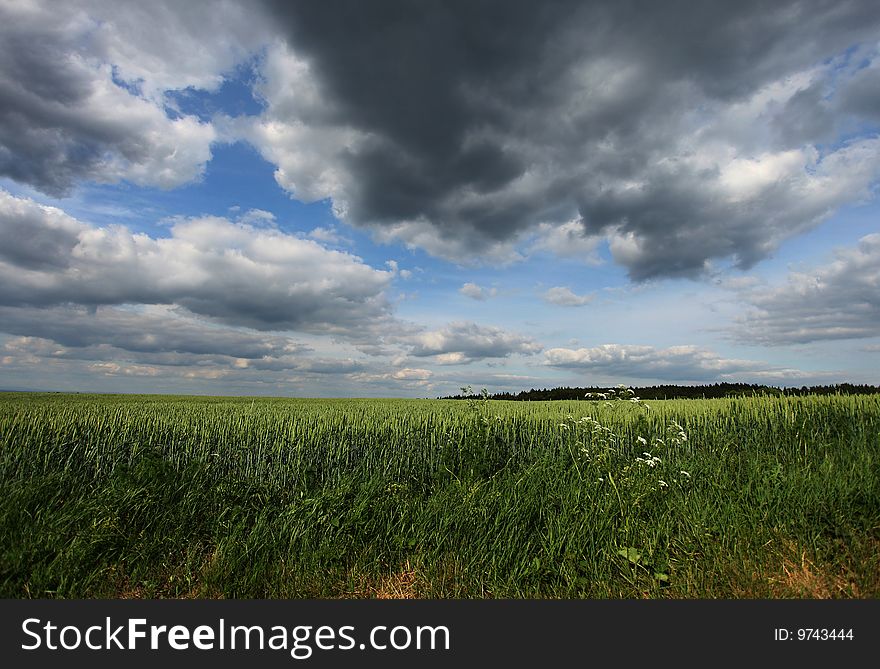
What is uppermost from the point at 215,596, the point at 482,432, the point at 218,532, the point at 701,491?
the point at 482,432

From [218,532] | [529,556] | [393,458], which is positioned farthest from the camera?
[393,458]

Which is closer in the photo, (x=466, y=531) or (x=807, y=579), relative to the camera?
(x=807, y=579)

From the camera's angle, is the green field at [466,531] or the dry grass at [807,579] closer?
the dry grass at [807,579]

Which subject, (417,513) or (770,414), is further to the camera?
(770,414)

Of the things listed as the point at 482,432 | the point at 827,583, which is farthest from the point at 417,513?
the point at 827,583

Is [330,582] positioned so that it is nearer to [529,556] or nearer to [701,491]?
[529,556]

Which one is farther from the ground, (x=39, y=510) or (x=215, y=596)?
(x=39, y=510)

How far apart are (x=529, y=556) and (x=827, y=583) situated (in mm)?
3124

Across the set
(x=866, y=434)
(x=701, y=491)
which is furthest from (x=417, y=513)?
(x=866, y=434)

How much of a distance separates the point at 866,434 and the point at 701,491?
224 inches

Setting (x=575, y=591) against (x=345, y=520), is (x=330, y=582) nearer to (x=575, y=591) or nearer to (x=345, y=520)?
(x=345, y=520)

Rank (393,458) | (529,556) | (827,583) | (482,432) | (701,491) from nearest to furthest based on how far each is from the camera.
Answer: (827,583)
(529,556)
(701,491)
(482,432)
(393,458)

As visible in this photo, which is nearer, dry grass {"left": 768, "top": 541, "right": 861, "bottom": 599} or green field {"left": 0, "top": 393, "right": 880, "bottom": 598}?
dry grass {"left": 768, "top": 541, "right": 861, "bottom": 599}

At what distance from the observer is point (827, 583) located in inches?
209
